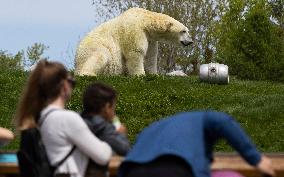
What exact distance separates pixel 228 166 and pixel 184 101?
945cm

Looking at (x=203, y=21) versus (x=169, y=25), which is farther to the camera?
(x=203, y=21)

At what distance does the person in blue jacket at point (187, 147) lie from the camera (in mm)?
3895

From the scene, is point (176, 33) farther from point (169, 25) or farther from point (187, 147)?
point (187, 147)

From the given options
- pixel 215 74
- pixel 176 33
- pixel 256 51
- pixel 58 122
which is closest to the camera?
pixel 58 122

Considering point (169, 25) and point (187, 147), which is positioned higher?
point (169, 25)

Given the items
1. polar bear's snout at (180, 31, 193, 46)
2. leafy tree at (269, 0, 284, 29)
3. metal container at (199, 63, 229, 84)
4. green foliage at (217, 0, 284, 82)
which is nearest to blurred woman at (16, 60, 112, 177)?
metal container at (199, 63, 229, 84)

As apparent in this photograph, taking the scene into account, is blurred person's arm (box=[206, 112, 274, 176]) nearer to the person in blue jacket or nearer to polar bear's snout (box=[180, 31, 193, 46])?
the person in blue jacket

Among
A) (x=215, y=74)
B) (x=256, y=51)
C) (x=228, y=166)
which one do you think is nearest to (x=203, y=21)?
(x=256, y=51)

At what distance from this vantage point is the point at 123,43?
1820cm

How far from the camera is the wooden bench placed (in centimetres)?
455

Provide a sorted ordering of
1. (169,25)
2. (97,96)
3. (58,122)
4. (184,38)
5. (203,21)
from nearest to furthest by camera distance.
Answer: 1. (58,122)
2. (97,96)
3. (169,25)
4. (184,38)
5. (203,21)

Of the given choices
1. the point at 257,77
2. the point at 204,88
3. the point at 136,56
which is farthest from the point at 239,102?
the point at 257,77

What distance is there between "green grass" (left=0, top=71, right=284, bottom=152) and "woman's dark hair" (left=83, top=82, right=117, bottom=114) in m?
6.25

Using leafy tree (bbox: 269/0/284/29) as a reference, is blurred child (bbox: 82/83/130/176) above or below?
below
